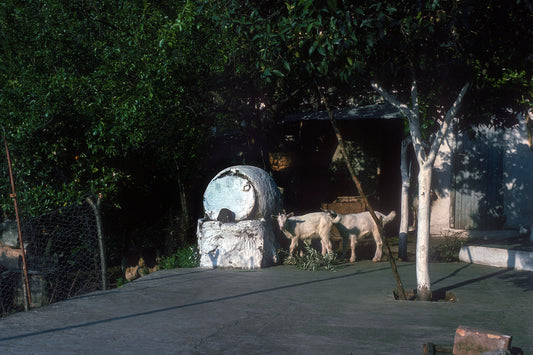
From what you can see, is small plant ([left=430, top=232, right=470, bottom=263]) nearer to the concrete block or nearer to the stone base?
the concrete block

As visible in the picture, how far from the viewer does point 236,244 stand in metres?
9.45

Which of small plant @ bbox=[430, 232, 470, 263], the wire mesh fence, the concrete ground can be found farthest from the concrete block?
the wire mesh fence

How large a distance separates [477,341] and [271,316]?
2325 millimetres

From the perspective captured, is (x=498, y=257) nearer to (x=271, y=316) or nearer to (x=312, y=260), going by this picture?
(x=312, y=260)

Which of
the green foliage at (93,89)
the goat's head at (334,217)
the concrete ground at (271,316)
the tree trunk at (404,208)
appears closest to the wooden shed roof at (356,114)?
the tree trunk at (404,208)

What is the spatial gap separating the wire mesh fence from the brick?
6.16 meters

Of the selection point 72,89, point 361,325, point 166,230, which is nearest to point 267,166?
point 166,230

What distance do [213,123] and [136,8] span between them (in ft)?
9.33

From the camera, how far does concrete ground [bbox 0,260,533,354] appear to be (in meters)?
5.20

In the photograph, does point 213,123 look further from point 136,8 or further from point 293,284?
point 293,284

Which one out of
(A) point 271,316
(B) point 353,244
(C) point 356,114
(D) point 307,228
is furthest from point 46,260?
(C) point 356,114

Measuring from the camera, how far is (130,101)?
9672 mm

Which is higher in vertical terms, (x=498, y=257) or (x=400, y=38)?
(x=400, y=38)

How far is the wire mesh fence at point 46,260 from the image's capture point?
9.79m
